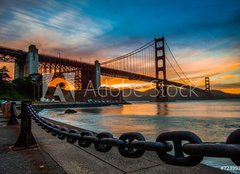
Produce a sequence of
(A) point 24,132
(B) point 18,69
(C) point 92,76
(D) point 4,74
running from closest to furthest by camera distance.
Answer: (A) point 24,132
(D) point 4,74
(B) point 18,69
(C) point 92,76

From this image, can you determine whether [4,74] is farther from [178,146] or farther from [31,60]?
[178,146]

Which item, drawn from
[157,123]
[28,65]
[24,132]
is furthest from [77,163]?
[28,65]

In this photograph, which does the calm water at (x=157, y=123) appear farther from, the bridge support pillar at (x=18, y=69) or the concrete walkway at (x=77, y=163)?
the bridge support pillar at (x=18, y=69)

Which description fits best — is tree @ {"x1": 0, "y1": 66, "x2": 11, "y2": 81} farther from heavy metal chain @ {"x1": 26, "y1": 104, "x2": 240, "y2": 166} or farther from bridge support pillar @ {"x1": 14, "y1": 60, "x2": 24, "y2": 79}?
heavy metal chain @ {"x1": 26, "y1": 104, "x2": 240, "y2": 166}

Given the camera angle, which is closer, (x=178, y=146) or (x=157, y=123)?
(x=178, y=146)

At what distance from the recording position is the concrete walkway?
2.24 m

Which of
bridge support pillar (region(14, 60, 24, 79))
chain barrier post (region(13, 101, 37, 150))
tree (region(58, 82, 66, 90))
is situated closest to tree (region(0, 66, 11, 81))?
bridge support pillar (region(14, 60, 24, 79))

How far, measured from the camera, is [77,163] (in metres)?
2.50

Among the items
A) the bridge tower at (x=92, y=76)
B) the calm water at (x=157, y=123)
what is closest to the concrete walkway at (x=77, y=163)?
the calm water at (x=157, y=123)

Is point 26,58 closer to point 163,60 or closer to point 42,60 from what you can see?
point 42,60

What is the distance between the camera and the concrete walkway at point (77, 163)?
2.24m

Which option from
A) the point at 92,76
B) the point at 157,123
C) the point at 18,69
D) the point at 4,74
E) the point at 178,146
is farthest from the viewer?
the point at 92,76

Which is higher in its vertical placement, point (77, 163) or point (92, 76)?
point (92, 76)

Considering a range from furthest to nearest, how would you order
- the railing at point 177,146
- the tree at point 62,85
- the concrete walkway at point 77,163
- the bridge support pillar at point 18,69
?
the tree at point 62,85 < the bridge support pillar at point 18,69 < the concrete walkway at point 77,163 < the railing at point 177,146
